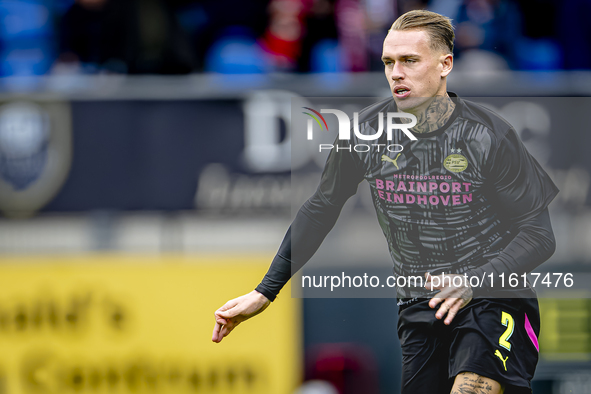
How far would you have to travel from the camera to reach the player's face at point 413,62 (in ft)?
5.50

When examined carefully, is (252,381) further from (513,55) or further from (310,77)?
(513,55)

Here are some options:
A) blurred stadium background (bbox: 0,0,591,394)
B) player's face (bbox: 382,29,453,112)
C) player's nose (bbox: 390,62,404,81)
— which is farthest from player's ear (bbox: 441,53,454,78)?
blurred stadium background (bbox: 0,0,591,394)

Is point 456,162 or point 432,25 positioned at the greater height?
point 432,25

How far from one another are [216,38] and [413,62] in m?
5.08

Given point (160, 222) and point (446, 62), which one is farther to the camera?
point (160, 222)

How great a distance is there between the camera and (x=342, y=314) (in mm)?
5730

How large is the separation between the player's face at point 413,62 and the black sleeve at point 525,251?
394 mm

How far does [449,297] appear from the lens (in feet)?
5.40

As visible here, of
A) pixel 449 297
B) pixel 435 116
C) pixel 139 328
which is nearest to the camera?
pixel 449 297

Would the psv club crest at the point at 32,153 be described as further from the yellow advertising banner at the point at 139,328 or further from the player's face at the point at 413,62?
the player's face at the point at 413,62

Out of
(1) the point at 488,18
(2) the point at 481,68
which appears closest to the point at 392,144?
(1) the point at 488,18

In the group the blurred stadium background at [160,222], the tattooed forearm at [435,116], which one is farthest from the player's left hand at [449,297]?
the blurred stadium background at [160,222]

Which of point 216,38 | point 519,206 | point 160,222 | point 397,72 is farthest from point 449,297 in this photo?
point 216,38

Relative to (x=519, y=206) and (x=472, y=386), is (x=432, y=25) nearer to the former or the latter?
(x=519, y=206)
